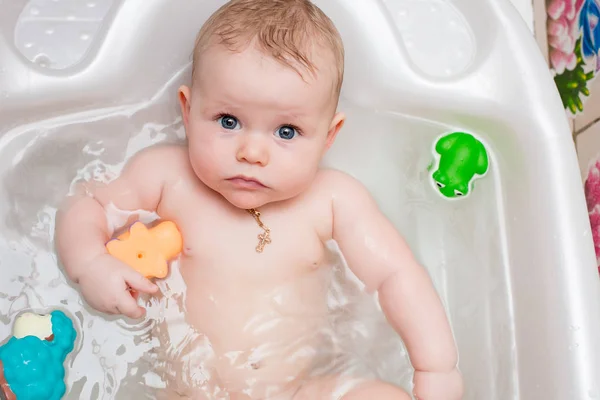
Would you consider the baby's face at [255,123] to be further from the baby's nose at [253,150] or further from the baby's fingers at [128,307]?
the baby's fingers at [128,307]

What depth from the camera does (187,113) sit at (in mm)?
1206

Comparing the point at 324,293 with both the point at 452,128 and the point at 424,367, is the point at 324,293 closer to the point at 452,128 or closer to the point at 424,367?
the point at 424,367

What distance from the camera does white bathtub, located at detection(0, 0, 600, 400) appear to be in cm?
125

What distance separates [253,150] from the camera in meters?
1.10

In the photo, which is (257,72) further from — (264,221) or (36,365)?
(36,365)

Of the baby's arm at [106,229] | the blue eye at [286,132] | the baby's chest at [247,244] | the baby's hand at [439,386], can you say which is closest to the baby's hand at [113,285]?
the baby's arm at [106,229]

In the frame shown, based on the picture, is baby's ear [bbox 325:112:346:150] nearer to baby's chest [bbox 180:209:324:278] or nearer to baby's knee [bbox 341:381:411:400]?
baby's chest [bbox 180:209:324:278]

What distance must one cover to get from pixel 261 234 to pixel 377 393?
0.32 m

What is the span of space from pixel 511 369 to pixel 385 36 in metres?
0.64

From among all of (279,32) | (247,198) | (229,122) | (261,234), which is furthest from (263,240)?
(279,32)

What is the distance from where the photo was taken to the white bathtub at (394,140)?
1250 millimetres

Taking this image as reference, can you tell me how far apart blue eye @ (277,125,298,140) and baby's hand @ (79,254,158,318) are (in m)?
0.32

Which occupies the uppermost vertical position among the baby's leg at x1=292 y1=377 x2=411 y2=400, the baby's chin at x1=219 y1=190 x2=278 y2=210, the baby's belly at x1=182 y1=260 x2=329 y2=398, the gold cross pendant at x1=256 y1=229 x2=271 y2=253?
the baby's chin at x1=219 y1=190 x2=278 y2=210

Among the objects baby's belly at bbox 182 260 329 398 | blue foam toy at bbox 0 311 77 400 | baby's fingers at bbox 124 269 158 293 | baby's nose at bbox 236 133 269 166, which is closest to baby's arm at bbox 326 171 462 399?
baby's belly at bbox 182 260 329 398
